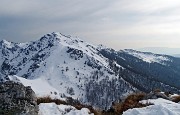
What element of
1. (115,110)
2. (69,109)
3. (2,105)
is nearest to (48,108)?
(69,109)

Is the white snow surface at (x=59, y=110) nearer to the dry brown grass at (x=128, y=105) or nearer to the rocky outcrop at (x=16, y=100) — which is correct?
the dry brown grass at (x=128, y=105)

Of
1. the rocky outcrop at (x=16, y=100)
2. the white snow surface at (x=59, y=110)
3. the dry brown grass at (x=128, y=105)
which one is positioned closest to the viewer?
the rocky outcrop at (x=16, y=100)

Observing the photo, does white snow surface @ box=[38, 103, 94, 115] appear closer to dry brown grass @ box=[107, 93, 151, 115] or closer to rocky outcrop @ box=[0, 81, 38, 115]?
dry brown grass @ box=[107, 93, 151, 115]

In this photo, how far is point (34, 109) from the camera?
58.0ft

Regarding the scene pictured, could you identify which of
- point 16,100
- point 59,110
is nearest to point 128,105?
point 59,110

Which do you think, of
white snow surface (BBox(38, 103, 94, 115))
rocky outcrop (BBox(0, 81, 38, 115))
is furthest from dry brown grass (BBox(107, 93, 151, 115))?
rocky outcrop (BBox(0, 81, 38, 115))

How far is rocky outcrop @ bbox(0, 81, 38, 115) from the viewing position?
16.9 meters

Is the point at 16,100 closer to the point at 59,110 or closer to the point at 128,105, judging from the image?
the point at 59,110

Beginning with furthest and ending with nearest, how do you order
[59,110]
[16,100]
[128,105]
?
[128,105] → [59,110] → [16,100]

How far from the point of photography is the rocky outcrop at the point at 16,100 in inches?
666

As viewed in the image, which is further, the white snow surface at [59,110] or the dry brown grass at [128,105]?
the dry brown grass at [128,105]

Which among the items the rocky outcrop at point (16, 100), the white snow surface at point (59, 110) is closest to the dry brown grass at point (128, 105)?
the white snow surface at point (59, 110)

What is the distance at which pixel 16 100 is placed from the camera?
1773cm

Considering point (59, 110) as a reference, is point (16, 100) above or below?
above
